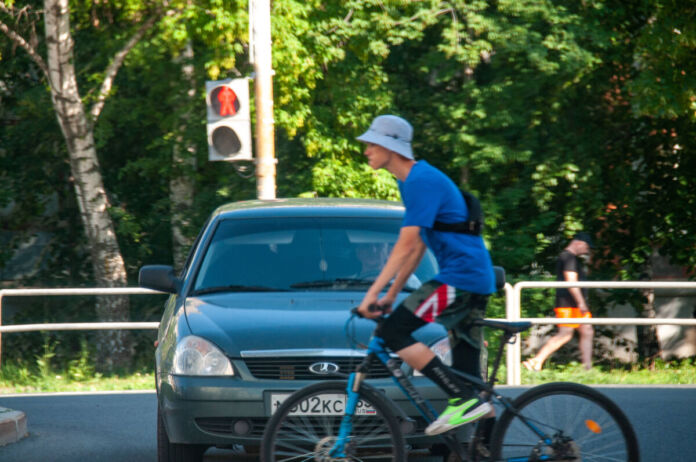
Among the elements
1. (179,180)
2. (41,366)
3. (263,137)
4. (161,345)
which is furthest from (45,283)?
(161,345)

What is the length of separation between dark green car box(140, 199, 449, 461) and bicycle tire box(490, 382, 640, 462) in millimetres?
631

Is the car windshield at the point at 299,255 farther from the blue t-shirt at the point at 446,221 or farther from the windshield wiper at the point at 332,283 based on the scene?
the blue t-shirt at the point at 446,221

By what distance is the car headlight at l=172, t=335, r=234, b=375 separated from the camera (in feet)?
18.5

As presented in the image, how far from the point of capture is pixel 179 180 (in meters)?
17.7

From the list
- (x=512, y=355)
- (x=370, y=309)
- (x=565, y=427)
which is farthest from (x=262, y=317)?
(x=512, y=355)

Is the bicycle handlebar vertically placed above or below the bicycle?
above

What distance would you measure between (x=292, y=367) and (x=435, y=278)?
101cm

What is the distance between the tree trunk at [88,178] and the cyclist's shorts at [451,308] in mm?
11392

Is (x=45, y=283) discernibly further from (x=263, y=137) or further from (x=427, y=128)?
(x=263, y=137)

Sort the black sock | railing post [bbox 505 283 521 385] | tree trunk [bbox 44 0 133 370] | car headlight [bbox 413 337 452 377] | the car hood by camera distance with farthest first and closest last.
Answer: tree trunk [bbox 44 0 133 370], railing post [bbox 505 283 521 385], car headlight [bbox 413 337 452 377], the car hood, the black sock

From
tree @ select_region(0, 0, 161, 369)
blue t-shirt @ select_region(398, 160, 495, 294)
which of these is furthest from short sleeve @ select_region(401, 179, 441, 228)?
tree @ select_region(0, 0, 161, 369)

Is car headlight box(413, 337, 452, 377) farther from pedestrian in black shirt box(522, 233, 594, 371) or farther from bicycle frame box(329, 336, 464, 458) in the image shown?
pedestrian in black shirt box(522, 233, 594, 371)

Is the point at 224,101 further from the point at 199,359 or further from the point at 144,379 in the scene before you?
the point at 199,359

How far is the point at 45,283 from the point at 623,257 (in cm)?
1050
